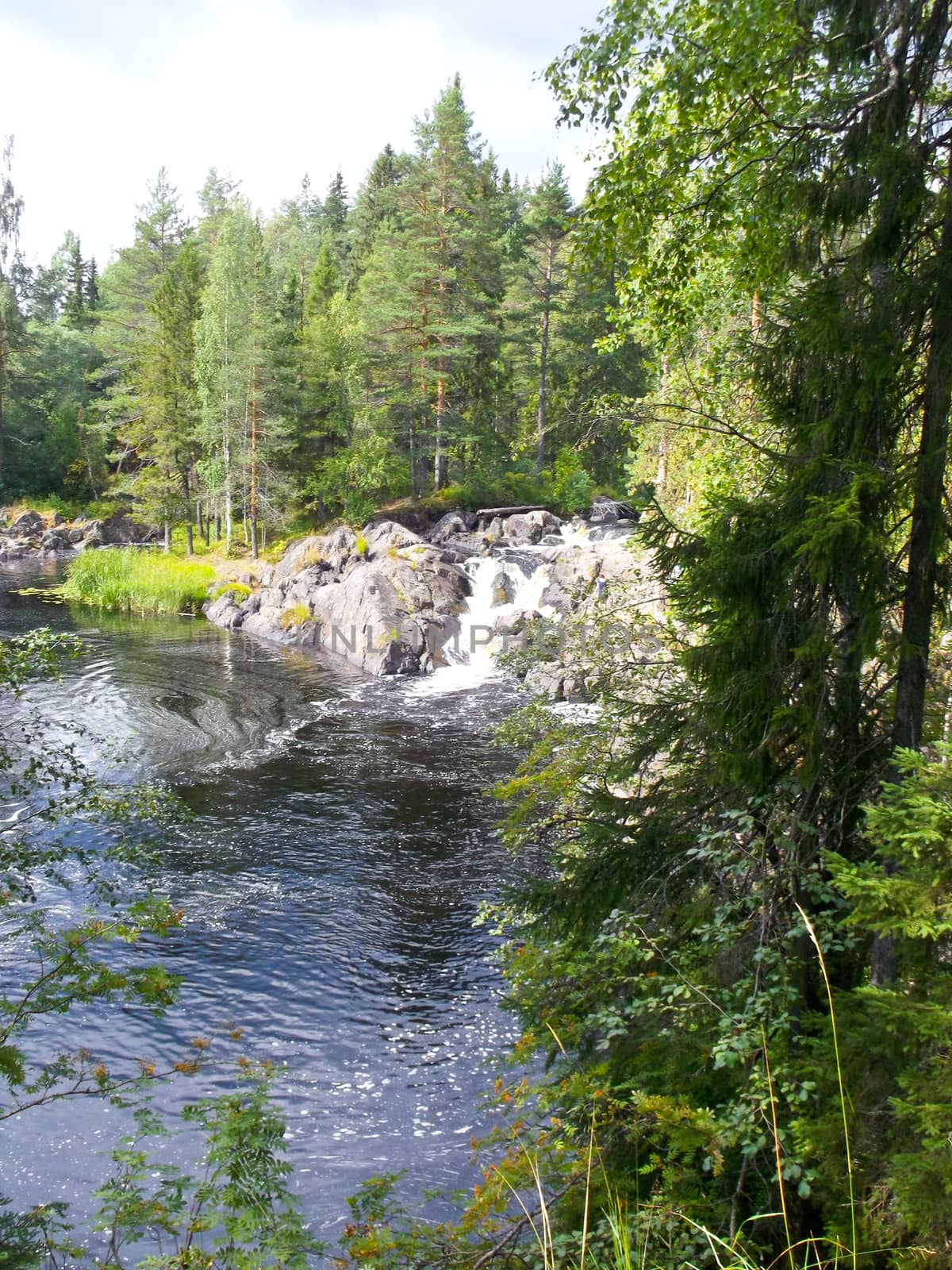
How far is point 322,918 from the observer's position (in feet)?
37.0

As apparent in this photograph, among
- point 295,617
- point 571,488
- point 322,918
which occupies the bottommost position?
point 322,918

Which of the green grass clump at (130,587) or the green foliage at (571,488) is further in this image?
the green foliage at (571,488)

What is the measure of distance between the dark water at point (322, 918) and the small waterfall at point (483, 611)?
1753mm

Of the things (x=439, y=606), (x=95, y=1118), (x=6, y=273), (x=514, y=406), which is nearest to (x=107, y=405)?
(x=6, y=273)

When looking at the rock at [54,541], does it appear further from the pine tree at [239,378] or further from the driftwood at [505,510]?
the driftwood at [505,510]

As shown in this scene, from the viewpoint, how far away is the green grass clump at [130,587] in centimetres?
3234

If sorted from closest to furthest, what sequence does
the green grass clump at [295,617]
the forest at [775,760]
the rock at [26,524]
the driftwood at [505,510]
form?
the forest at [775,760], the green grass clump at [295,617], the driftwood at [505,510], the rock at [26,524]

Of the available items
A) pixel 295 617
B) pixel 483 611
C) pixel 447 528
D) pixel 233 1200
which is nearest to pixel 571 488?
pixel 447 528

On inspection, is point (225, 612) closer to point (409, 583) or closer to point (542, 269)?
point (409, 583)

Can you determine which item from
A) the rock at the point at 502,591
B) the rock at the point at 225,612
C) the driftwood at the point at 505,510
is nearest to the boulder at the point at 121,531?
the rock at the point at 225,612

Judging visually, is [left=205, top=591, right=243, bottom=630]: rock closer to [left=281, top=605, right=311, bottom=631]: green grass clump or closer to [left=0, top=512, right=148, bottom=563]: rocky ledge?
[left=281, top=605, right=311, bottom=631]: green grass clump

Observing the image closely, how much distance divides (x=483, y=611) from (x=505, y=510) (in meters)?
10.0

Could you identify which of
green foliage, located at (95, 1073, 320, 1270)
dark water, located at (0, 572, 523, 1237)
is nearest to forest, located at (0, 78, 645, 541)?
dark water, located at (0, 572, 523, 1237)

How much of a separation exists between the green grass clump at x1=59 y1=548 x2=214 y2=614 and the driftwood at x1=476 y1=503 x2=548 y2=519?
11207 mm
